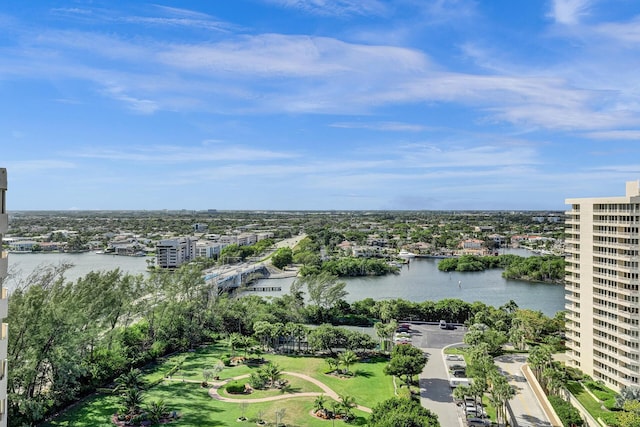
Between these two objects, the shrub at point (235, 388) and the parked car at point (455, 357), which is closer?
the shrub at point (235, 388)

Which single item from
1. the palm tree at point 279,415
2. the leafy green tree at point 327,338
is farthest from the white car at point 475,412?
the leafy green tree at point 327,338

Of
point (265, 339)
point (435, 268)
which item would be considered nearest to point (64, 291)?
point (265, 339)

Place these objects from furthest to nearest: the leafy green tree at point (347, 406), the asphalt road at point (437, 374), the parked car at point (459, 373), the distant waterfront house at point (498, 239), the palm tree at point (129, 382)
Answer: the distant waterfront house at point (498, 239)
the parked car at point (459, 373)
the palm tree at point (129, 382)
the asphalt road at point (437, 374)
the leafy green tree at point (347, 406)

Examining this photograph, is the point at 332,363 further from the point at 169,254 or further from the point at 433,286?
the point at 169,254

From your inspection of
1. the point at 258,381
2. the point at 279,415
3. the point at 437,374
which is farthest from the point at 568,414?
the point at 258,381

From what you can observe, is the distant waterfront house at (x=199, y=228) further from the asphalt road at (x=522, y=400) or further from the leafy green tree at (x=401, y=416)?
the leafy green tree at (x=401, y=416)

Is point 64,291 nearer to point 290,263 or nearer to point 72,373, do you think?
point 72,373
